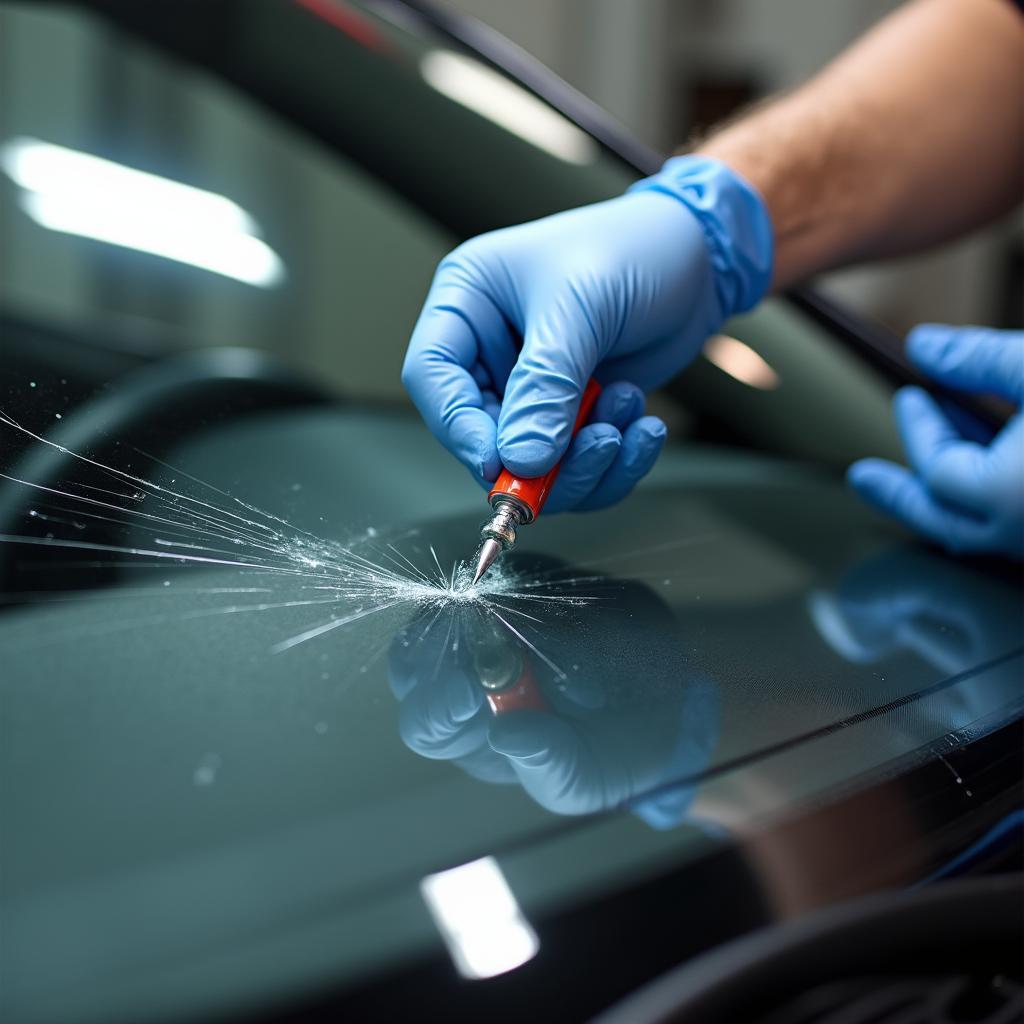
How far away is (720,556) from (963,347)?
560 millimetres

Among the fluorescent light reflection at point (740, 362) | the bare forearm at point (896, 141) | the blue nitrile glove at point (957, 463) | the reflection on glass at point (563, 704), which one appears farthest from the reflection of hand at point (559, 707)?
the bare forearm at point (896, 141)

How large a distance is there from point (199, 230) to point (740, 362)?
32.7 inches

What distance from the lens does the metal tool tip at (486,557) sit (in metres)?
0.77

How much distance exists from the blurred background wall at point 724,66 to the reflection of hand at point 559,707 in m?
3.48

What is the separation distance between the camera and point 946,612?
0.90 m

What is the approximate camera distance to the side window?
4.78ft

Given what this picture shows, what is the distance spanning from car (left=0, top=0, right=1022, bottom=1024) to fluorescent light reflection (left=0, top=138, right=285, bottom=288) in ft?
0.04

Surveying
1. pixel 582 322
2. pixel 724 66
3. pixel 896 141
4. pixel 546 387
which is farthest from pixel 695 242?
pixel 724 66

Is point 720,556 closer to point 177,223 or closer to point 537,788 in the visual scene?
point 537,788

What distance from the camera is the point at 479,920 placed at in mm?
453

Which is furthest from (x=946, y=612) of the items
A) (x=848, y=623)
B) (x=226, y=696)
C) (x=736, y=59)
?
(x=736, y=59)

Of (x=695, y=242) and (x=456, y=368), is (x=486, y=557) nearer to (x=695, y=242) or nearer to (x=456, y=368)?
(x=456, y=368)

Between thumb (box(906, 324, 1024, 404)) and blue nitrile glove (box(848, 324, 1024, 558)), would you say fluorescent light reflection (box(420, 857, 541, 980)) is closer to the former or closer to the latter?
blue nitrile glove (box(848, 324, 1024, 558))

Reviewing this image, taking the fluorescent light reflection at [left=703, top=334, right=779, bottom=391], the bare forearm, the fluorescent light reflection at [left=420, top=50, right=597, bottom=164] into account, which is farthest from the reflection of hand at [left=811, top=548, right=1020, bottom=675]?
the fluorescent light reflection at [left=420, top=50, right=597, bottom=164]
